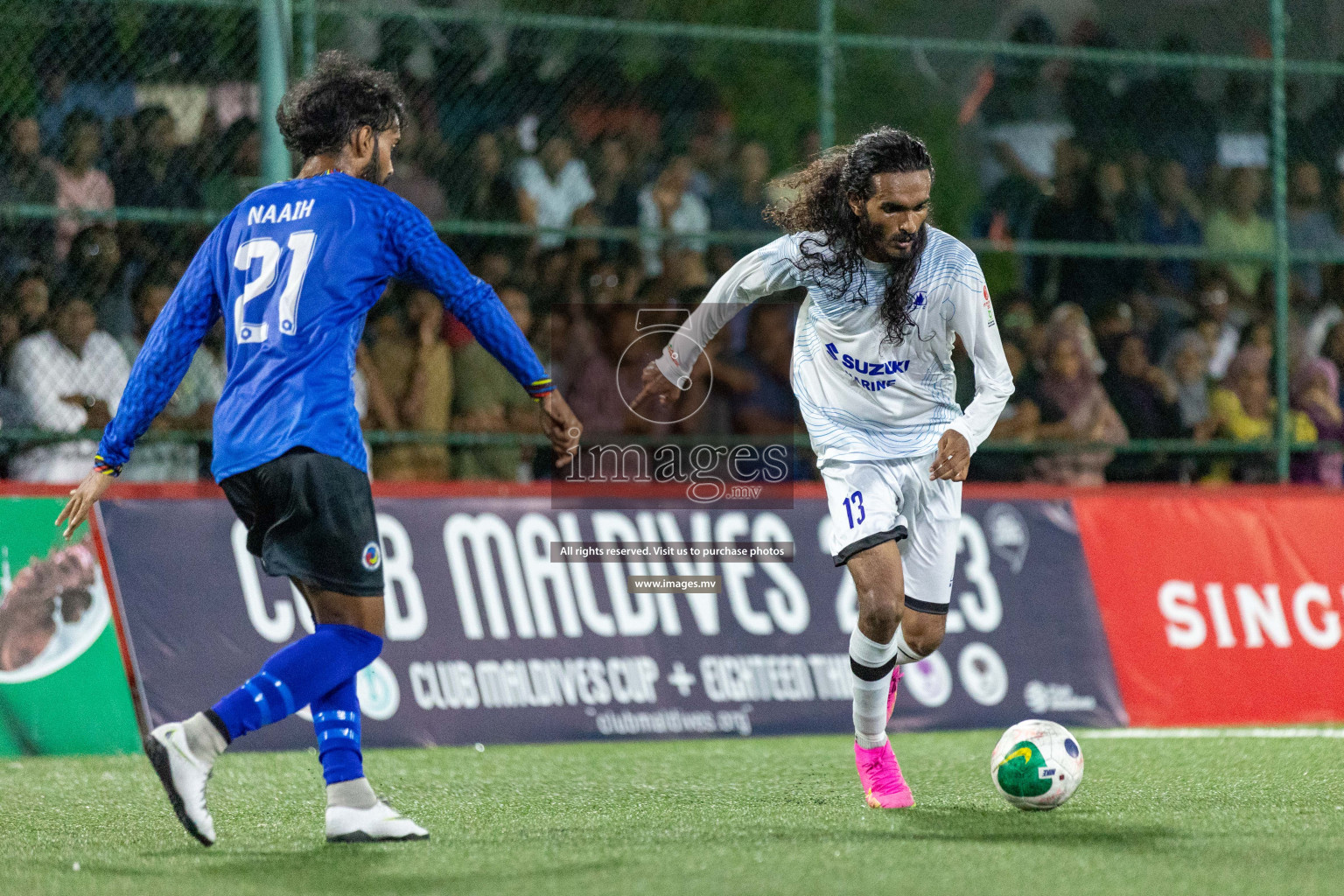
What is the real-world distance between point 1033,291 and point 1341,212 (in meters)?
2.57

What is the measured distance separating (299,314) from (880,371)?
216cm

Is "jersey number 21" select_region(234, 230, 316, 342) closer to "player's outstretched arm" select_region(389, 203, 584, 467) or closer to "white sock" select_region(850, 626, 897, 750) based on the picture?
→ "player's outstretched arm" select_region(389, 203, 584, 467)

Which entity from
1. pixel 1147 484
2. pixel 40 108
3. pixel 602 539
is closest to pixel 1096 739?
pixel 1147 484

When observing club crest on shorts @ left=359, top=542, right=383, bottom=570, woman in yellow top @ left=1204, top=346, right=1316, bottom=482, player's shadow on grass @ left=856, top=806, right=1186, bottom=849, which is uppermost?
club crest on shorts @ left=359, top=542, right=383, bottom=570

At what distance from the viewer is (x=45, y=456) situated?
8578 mm

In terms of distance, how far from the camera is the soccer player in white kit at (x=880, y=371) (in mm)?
5801

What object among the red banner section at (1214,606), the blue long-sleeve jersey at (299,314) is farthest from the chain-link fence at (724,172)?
the blue long-sleeve jersey at (299,314)

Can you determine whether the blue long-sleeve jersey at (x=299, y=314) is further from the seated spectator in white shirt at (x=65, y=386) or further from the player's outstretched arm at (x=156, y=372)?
the seated spectator in white shirt at (x=65, y=386)

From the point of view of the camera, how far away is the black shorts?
471 cm

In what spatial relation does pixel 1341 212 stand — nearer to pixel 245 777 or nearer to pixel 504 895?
pixel 245 777

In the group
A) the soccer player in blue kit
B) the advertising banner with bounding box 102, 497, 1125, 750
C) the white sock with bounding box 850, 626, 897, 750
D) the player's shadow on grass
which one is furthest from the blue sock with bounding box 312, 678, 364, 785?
the advertising banner with bounding box 102, 497, 1125, 750

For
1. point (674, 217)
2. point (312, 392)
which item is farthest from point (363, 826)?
point (674, 217)

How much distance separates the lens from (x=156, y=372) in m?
4.93

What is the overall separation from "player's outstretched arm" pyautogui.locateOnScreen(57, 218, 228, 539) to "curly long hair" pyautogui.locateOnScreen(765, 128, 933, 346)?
213 cm
